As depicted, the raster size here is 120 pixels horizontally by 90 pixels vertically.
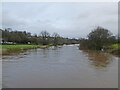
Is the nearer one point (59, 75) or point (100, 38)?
point (59, 75)

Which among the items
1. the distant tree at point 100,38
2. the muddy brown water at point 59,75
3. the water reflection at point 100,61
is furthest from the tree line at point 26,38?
the muddy brown water at point 59,75

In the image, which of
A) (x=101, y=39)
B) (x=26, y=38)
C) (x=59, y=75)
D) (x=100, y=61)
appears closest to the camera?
(x=59, y=75)

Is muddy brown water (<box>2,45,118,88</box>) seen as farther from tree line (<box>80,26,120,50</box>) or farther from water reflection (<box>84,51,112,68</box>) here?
tree line (<box>80,26,120,50</box>)

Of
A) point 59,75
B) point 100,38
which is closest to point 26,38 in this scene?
point 100,38

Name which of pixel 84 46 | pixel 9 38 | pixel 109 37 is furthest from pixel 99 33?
pixel 9 38

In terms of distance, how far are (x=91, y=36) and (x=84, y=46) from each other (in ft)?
33.2

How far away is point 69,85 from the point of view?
14.2m

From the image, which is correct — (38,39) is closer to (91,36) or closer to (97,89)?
(91,36)

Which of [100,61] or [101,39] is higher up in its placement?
[101,39]

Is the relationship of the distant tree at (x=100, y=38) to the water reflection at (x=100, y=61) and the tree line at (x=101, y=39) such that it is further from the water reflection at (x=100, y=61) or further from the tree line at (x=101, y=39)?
the water reflection at (x=100, y=61)

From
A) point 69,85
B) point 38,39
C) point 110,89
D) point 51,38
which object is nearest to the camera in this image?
point 110,89

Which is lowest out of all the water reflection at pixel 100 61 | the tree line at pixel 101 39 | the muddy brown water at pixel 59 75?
the water reflection at pixel 100 61

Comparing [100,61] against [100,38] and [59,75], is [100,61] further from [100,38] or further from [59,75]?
[100,38]

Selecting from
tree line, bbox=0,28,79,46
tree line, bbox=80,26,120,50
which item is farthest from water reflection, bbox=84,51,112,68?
tree line, bbox=0,28,79,46
